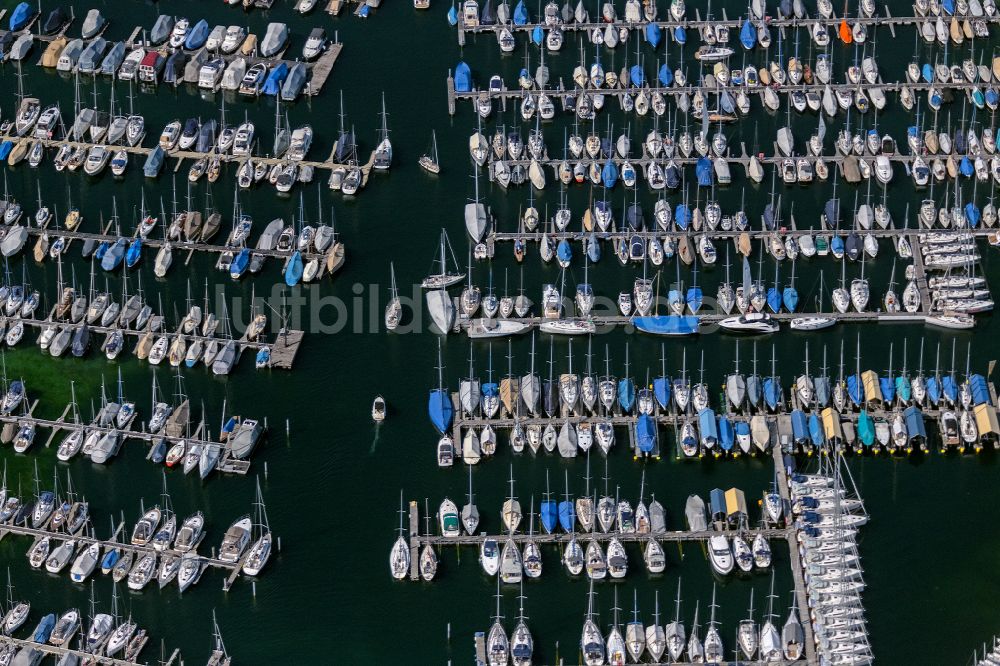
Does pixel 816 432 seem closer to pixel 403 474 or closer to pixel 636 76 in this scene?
pixel 403 474

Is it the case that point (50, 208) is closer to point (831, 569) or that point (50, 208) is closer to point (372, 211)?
point (372, 211)

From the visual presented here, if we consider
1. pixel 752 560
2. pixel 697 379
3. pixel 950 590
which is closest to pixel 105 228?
pixel 697 379

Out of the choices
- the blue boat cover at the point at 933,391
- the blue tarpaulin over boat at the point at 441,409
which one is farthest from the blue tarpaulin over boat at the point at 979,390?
the blue tarpaulin over boat at the point at 441,409

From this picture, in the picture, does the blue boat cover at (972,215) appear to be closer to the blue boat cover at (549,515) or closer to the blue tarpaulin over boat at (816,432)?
the blue tarpaulin over boat at (816,432)

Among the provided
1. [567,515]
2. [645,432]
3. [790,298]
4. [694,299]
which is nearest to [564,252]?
[694,299]

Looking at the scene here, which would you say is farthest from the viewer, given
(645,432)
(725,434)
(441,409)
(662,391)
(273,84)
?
(273,84)
